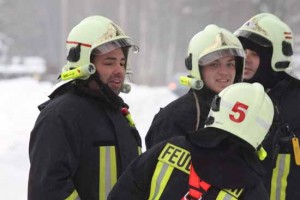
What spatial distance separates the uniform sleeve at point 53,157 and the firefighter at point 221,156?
59 centimetres

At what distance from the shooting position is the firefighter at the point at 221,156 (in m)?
2.71

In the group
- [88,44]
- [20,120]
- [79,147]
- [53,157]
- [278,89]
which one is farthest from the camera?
[20,120]

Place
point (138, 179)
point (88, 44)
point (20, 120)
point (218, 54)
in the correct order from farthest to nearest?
1. point (20, 120)
2. point (218, 54)
3. point (88, 44)
4. point (138, 179)

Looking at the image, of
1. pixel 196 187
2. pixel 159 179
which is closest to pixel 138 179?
pixel 159 179

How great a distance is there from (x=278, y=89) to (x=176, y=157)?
1.71 m

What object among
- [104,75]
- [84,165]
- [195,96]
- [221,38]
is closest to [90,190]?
[84,165]

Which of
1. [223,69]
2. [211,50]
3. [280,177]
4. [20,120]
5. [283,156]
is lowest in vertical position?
[20,120]

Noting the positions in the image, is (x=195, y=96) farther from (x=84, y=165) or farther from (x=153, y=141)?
(x=84, y=165)

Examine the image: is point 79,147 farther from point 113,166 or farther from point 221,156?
point 221,156

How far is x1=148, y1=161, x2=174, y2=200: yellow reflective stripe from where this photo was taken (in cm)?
286

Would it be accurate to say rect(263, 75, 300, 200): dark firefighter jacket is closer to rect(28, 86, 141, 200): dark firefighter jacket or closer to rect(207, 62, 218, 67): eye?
rect(207, 62, 218, 67): eye

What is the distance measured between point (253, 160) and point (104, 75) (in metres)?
1.29

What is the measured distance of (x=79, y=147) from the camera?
3488 mm

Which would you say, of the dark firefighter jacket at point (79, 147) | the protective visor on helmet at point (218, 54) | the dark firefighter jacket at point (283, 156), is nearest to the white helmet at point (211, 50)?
the protective visor on helmet at point (218, 54)
